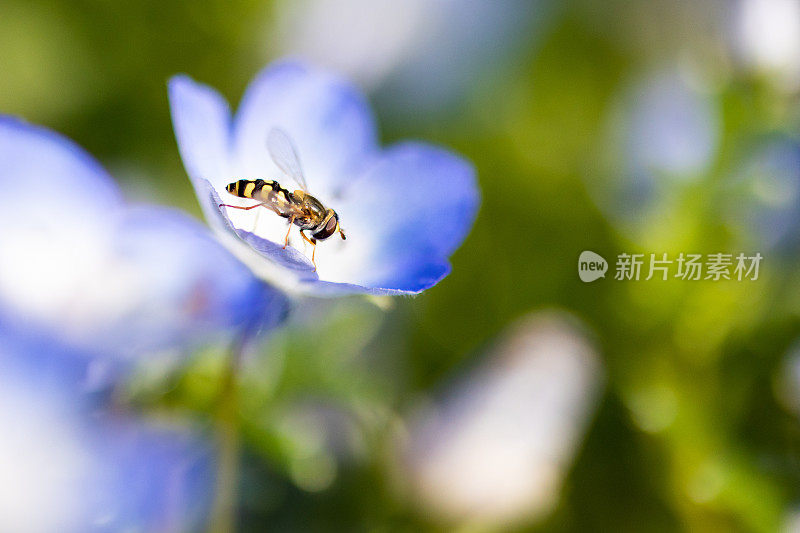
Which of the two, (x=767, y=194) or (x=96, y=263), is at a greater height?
(x=767, y=194)

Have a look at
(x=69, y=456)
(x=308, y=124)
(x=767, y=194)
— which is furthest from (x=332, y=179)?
(x=767, y=194)

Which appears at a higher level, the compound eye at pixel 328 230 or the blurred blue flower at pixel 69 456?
the compound eye at pixel 328 230

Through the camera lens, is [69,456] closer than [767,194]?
Yes

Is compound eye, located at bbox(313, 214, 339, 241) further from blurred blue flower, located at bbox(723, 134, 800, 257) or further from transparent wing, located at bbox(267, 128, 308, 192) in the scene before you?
blurred blue flower, located at bbox(723, 134, 800, 257)

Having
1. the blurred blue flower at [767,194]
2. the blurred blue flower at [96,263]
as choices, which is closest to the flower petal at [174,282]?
the blurred blue flower at [96,263]

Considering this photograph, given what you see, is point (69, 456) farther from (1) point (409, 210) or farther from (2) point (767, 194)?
(2) point (767, 194)

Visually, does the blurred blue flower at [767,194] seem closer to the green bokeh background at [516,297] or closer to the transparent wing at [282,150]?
the green bokeh background at [516,297]
